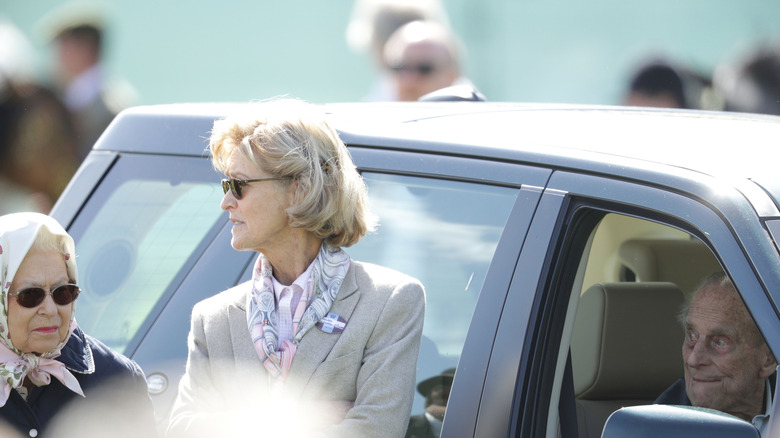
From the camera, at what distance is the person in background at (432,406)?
261cm

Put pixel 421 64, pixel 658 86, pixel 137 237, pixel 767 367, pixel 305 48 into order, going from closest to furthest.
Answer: pixel 767 367 < pixel 137 237 < pixel 421 64 < pixel 658 86 < pixel 305 48

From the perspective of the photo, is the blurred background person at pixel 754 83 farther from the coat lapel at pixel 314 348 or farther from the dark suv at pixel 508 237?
the coat lapel at pixel 314 348

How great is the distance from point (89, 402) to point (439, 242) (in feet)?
3.05

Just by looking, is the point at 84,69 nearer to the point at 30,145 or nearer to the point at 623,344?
the point at 30,145

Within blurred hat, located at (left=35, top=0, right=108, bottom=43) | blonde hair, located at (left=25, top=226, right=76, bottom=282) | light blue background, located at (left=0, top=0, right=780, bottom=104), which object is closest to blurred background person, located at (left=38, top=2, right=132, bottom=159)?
blurred hat, located at (left=35, top=0, right=108, bottom=43)

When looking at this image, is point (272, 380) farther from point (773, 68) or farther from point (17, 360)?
point (773, 68)

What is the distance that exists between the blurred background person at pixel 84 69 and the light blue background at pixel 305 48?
0.56 metres

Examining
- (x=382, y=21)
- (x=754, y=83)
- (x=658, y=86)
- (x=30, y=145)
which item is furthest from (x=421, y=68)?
(x=30, y=145)

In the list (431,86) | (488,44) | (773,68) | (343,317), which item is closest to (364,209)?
(343,317)

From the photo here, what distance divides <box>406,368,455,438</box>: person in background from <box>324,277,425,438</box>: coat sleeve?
0.08 feet

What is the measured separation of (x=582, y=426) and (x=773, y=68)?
3429 millimetres

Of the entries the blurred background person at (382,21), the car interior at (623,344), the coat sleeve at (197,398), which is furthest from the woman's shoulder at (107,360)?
the blurred background person at (382,21)

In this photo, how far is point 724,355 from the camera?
274 cm

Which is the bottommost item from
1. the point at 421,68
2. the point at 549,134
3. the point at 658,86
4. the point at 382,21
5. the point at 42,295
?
the point at 42,295
